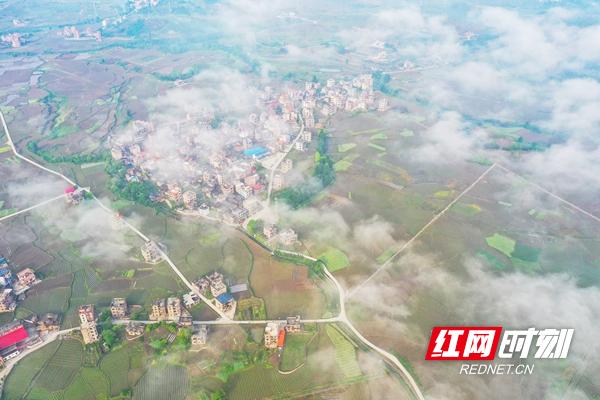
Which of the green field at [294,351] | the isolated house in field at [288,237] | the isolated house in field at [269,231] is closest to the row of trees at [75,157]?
the isolated house in field at [269,231]

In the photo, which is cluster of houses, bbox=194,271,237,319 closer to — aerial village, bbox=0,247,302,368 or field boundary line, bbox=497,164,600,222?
aerial village, bbox=0,247,302,368

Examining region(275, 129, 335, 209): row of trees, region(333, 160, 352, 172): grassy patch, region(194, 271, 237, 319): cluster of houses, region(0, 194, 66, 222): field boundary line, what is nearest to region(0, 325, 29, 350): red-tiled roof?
region(194, 271, 237, 319): cluster of houses

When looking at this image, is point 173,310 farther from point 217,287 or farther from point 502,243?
point 502,243

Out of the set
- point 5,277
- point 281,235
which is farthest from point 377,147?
point 5,277

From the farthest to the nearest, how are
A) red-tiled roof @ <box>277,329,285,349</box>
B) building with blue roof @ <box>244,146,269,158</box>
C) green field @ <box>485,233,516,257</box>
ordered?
building with blue roof @ <box>244,146,269,158</box> < green field @ <box>485,233,516,257</box> < red-tiled roof @ <box>277,329,285,349</box>

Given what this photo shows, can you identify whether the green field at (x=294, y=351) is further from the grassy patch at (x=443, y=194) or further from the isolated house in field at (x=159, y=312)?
the grassy patch at (x=443, y=194)

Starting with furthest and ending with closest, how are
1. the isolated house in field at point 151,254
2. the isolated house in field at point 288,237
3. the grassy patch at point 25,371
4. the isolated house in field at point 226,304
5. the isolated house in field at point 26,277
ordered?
the isolated house in field at point 288,237 < the isolated house in field at point 151,254 < the isolated house in field at point 26,277 < the isolated house in field at point 226,304 < the grassy patch at point 25,371

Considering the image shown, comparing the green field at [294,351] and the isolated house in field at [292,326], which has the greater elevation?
the isolated house in field at [292,326]
